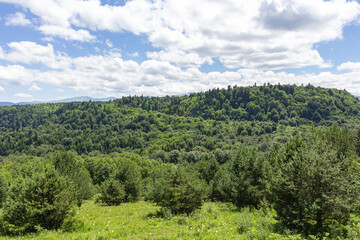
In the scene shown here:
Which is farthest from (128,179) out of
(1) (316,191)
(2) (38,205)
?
(1) (316,191)

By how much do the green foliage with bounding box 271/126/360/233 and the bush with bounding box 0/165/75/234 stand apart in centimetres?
1595

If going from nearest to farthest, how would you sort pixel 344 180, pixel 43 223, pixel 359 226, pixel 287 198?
pixel 344 180 → pixel 359 226 → pixel 287 198 → pixel 43 223

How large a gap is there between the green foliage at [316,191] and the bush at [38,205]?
1595 centimetres

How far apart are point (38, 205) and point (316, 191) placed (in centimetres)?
1862

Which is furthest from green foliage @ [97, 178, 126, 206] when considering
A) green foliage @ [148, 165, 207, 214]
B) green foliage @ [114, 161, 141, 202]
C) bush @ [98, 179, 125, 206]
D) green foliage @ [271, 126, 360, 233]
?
green foliage @ [271, 126, 360, 233]

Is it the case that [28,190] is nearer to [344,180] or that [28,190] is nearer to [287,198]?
[287,198]

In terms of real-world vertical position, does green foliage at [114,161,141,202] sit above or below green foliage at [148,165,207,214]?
below

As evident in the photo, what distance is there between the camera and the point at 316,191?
38.9ft

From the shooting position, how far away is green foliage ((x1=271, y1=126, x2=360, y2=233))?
11344 millimetres

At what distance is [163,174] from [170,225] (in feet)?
19.0

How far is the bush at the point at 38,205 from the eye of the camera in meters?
14.0

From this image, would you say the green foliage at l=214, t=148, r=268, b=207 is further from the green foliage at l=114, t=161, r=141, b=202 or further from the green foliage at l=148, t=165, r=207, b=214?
the green foliage at l=114, t=161, r=141, b=202

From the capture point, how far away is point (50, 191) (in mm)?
14781

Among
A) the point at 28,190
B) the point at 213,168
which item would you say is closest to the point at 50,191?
the point at 28,190
